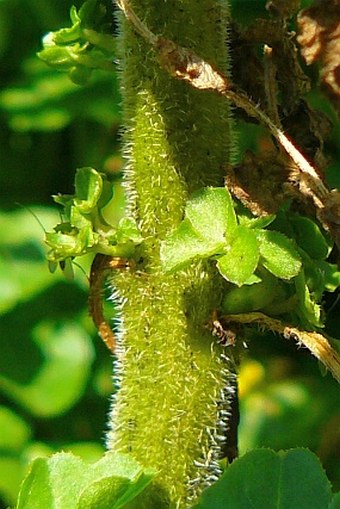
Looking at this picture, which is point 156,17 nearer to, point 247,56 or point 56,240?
point 247,56

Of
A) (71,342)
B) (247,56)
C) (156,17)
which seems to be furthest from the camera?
(71,342)

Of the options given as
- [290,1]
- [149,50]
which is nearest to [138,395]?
[149,50]

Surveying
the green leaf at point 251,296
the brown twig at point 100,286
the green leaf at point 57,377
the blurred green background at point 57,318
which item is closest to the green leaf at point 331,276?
the green leaf at point 251,296

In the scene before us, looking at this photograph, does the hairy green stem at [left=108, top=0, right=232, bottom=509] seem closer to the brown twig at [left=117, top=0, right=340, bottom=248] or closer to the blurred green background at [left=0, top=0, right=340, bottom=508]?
the brown twig at [left=117, top=0, right=340, bottom=248]

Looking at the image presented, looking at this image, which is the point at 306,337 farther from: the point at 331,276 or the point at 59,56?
the point at 59,56

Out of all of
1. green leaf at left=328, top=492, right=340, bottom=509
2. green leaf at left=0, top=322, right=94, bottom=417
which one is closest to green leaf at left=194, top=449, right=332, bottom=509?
green leaf at left=328, top=492, right=340, bottom=509

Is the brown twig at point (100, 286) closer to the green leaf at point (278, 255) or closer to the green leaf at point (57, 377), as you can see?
the green leaf at point (278, 255)
